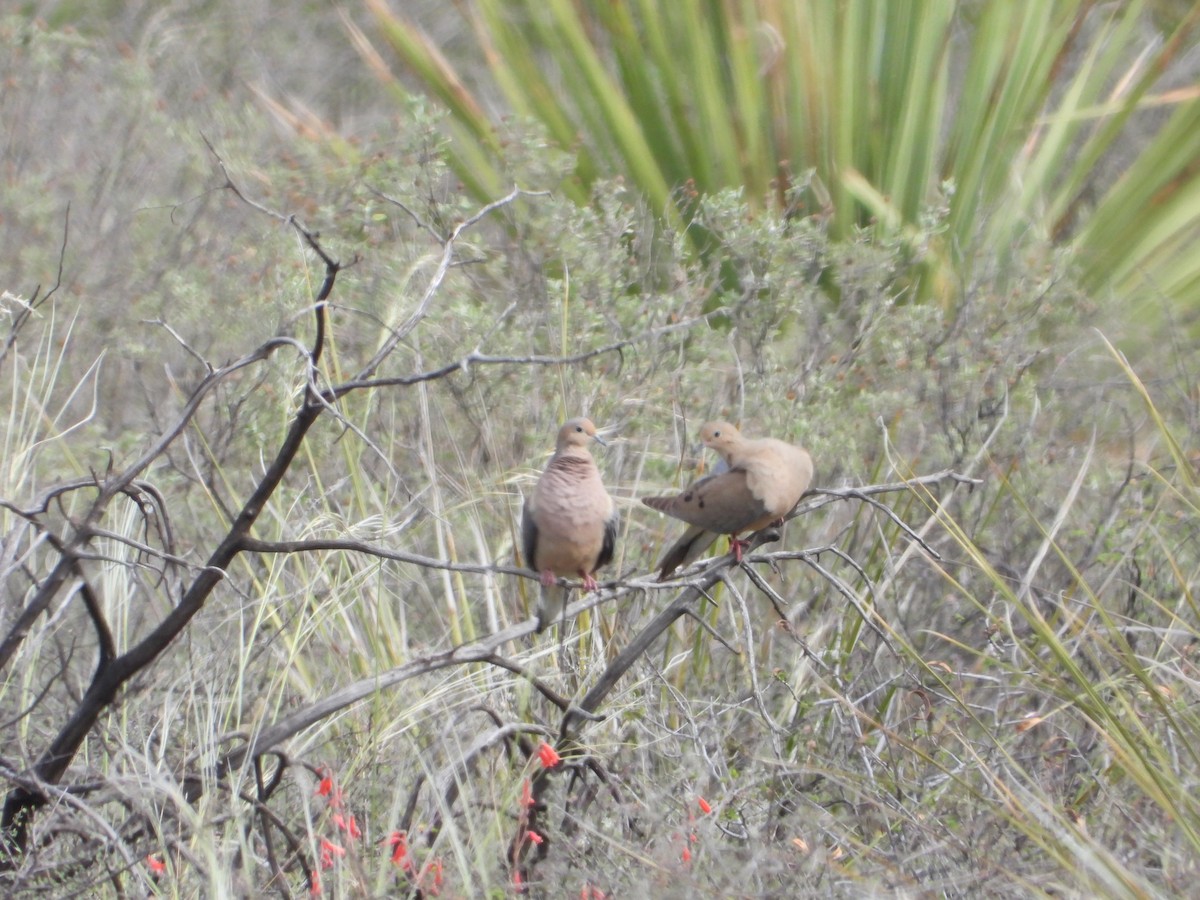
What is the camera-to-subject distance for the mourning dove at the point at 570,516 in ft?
13.8

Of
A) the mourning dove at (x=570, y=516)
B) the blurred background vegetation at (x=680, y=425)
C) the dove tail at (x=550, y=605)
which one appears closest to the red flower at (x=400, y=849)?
the blurred background vegetation at (x=680, y=425)

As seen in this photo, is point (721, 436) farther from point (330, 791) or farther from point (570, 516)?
point (330, 791)

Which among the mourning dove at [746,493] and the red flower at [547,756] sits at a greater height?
the mourning dove at [746,493]

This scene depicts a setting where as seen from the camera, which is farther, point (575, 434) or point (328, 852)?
point (575, 434)

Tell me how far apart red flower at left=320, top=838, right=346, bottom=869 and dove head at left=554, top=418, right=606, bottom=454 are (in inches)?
59.0

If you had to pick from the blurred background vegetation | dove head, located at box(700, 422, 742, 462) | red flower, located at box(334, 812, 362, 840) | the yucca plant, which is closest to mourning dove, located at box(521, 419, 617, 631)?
the blurred background vegetation

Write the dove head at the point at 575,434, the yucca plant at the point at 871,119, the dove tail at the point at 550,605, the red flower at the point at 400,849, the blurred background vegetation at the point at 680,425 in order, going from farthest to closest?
the yucca plant at the point at 871,119, the dove head at the point at 575,434, the dove tail at the point at 550,605, the blurred background vegetation at the point at 680,425, the red flower at the point at 400,849

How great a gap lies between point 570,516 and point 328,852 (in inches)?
53.3

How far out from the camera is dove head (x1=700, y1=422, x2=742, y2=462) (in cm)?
425

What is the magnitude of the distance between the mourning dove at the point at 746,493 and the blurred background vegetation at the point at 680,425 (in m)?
0.35

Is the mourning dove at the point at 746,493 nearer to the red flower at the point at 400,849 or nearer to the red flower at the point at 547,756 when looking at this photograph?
the red flower at the point at 547,756

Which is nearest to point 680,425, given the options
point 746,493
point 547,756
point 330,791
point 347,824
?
point 746,493

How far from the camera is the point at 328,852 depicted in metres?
3.08

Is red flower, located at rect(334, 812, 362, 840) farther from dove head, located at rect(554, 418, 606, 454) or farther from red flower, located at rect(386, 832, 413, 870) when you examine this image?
dove head, located at rect(554, 418, 606, 454)
